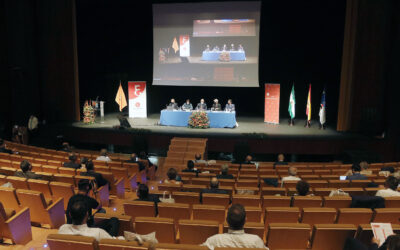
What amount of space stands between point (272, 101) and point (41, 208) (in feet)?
35.1

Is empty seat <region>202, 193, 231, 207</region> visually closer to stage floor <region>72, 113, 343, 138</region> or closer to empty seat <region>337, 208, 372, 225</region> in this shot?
empty seat <region>337, 208, 372, 225</region>

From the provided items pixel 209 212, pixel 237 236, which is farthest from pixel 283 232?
pixel 209 212

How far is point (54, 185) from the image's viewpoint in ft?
16.7

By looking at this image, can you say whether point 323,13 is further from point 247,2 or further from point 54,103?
point 54,103

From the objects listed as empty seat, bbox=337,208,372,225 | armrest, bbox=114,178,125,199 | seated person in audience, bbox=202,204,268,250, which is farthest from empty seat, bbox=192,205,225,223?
armrest, bbox=114,178,125,199

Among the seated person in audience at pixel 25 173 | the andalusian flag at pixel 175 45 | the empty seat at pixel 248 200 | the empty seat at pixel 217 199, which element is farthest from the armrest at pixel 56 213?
the andalusian flag at pixel 175 45

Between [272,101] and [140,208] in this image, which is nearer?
[140,208]

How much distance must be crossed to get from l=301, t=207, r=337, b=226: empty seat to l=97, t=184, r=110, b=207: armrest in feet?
10.8

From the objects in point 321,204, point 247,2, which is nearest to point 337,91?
point 247,2

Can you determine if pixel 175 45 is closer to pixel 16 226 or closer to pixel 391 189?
pixel 391 189

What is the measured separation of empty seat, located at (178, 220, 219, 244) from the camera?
3.46m

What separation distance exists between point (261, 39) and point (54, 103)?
29.8 feet

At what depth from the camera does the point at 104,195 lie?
19.4ft

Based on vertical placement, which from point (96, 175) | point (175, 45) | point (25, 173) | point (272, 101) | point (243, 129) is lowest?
point (243, 129)
